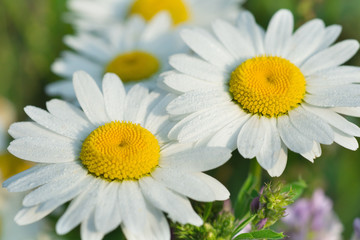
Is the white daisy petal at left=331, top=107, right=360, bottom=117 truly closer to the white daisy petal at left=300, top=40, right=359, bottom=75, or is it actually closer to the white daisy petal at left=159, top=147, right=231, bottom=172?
the white daisy petal at left=300, top=40, right=359, bottom=75

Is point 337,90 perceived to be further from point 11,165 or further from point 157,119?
point 11,165

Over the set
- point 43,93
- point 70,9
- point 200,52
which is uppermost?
point 200,52

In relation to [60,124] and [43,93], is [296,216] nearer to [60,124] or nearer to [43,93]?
[60,124]

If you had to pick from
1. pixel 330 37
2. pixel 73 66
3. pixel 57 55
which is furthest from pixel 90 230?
pixel 57 55

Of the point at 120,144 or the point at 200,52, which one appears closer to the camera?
A: the point at 120,144

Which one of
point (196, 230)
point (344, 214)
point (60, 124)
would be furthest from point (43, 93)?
point (196, 230)

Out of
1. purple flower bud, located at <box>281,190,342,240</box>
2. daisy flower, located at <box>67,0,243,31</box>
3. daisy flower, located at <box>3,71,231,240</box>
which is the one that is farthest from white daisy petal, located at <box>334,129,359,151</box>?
daisy flower, located at <box>67,0,243,31</box>

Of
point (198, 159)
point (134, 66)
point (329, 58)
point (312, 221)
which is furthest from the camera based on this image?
point (134, 66)
